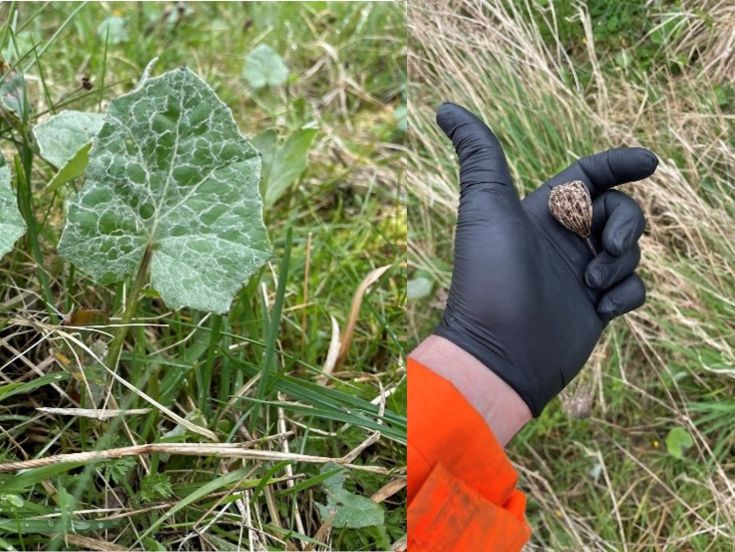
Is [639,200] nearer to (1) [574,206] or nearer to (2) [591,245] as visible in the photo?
(2) [591,245]

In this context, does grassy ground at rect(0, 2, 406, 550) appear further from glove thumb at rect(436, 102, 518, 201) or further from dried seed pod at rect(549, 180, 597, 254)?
dried seed pod at rect(549, 180, 597, 254)

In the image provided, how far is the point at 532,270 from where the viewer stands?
5.06ft

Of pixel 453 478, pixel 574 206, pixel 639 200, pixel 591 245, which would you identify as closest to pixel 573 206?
pixel 574 206

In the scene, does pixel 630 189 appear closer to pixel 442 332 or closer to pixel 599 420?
pixel 599 420

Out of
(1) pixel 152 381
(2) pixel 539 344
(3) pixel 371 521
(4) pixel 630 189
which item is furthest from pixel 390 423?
(4) pixel 630 189

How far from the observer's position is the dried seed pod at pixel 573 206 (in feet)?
5.31

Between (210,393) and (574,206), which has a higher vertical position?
(574,206)

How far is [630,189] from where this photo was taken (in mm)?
1981

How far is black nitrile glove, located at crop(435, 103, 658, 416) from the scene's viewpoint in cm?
152

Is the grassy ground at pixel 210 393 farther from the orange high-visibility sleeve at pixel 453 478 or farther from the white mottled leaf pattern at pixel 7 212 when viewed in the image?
the white mottled leaf pattern at pixel 7 212

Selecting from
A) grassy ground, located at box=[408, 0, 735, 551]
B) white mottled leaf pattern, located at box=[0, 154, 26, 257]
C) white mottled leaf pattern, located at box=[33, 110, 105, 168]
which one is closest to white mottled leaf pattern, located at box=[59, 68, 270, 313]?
white mottled leaf pattern, located at box=[0, 154, 26, 257]

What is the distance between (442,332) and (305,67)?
1.06 m

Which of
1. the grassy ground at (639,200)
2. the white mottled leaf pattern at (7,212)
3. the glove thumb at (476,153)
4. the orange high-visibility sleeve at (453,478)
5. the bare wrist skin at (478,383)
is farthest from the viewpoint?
the grassy ground at (639,200)

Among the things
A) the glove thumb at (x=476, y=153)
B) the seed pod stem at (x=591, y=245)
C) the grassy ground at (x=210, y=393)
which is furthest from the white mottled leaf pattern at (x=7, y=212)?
the seed pod stem at (x=591, y=245)
